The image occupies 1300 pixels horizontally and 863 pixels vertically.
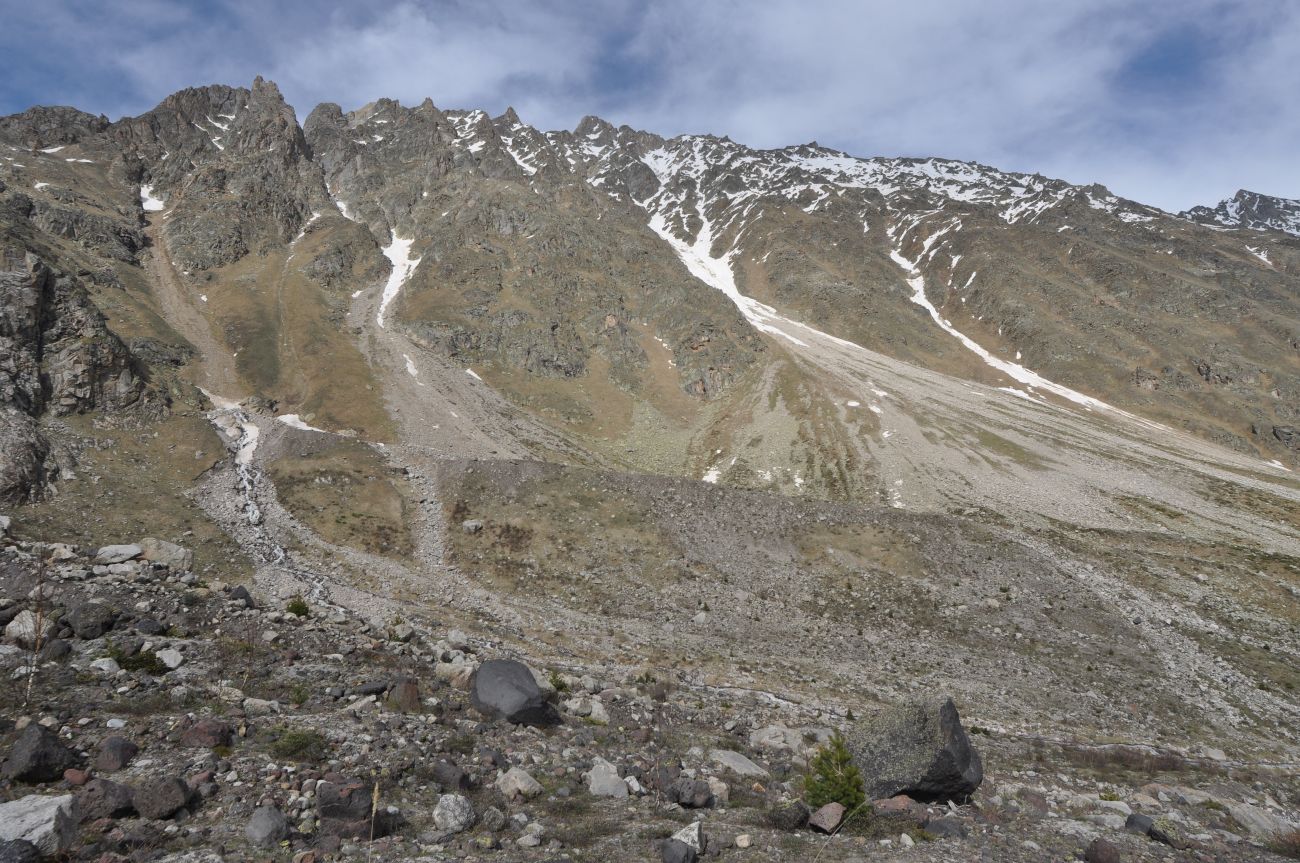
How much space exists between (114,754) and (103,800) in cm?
163

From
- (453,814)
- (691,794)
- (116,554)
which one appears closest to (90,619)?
(116,554)

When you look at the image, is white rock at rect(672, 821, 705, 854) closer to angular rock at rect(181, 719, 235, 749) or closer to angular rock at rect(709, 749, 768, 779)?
angular rock at rect(709, 749, 768, 779)

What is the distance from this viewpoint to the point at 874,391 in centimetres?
10412

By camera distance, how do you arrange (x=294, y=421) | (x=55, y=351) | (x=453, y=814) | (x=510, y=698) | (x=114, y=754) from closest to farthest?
1. (x=114, y=754)
2. (x=453, y=814)
3. (x=510, y=698)
4. (x=55, y=351)
5. (x=294, y=421)

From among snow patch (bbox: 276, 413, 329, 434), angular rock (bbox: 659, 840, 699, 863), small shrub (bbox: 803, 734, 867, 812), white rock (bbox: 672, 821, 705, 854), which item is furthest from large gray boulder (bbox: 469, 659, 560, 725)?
snow patch (bbox: 276, 413, 329, 434)

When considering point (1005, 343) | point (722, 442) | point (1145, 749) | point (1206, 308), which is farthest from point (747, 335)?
point (1206, 308)

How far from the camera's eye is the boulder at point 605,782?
41.2 ft

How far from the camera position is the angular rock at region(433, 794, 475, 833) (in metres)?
9.92

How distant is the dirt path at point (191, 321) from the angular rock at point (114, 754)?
3432 inches

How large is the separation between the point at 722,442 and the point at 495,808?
83726 mm

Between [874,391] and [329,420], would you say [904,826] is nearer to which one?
[329,420]

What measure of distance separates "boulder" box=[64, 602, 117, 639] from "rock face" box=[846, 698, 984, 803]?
65.9 feet

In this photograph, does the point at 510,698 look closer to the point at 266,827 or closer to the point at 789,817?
the point at 266,827

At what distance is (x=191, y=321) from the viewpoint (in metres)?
103
